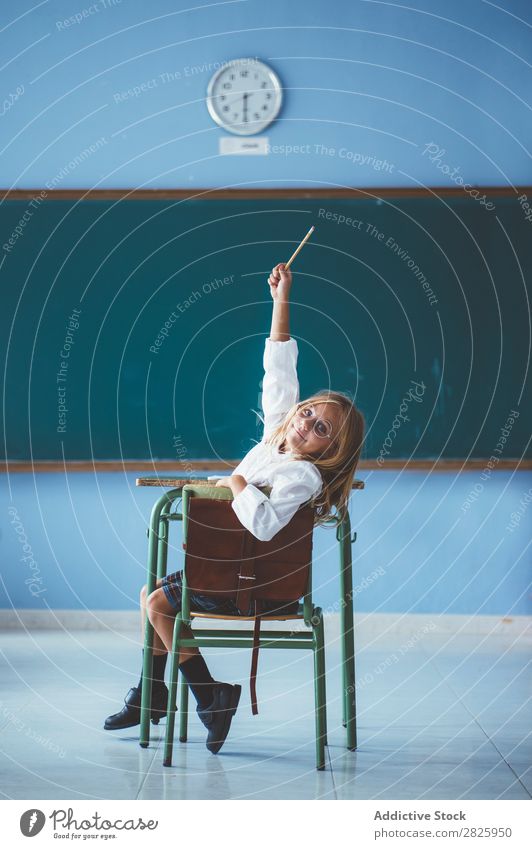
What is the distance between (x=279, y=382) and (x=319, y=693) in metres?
0.92

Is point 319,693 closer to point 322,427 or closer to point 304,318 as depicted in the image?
point 322,427

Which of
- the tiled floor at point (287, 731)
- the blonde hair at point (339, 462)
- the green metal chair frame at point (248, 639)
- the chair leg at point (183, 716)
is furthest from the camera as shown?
the chair leg at point (183, 716)

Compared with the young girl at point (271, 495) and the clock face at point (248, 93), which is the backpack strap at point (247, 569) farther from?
the clock face at point (248, 93)

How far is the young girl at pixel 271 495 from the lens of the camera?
7.74 ft

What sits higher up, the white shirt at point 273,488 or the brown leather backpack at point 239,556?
the white shirt at point 273,488

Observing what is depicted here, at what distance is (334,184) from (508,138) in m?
0.79

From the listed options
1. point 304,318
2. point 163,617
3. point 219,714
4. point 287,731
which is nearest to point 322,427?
point 163,617

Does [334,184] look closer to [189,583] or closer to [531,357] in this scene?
[531,357]

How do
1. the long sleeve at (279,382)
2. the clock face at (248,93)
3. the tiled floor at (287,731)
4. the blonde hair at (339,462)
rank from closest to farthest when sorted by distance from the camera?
the tiled floor at (287,731), the blonde hair at (339,462), the long sleeve at (279,382), the clock face at (248,93)

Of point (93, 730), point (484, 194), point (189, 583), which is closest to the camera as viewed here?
point (189, 583)

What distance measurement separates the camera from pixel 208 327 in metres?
4.46

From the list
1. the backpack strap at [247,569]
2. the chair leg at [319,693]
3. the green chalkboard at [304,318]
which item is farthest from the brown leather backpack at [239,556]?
the green chalkboard at [304,318]

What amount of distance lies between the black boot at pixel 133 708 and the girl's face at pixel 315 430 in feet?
2.63
